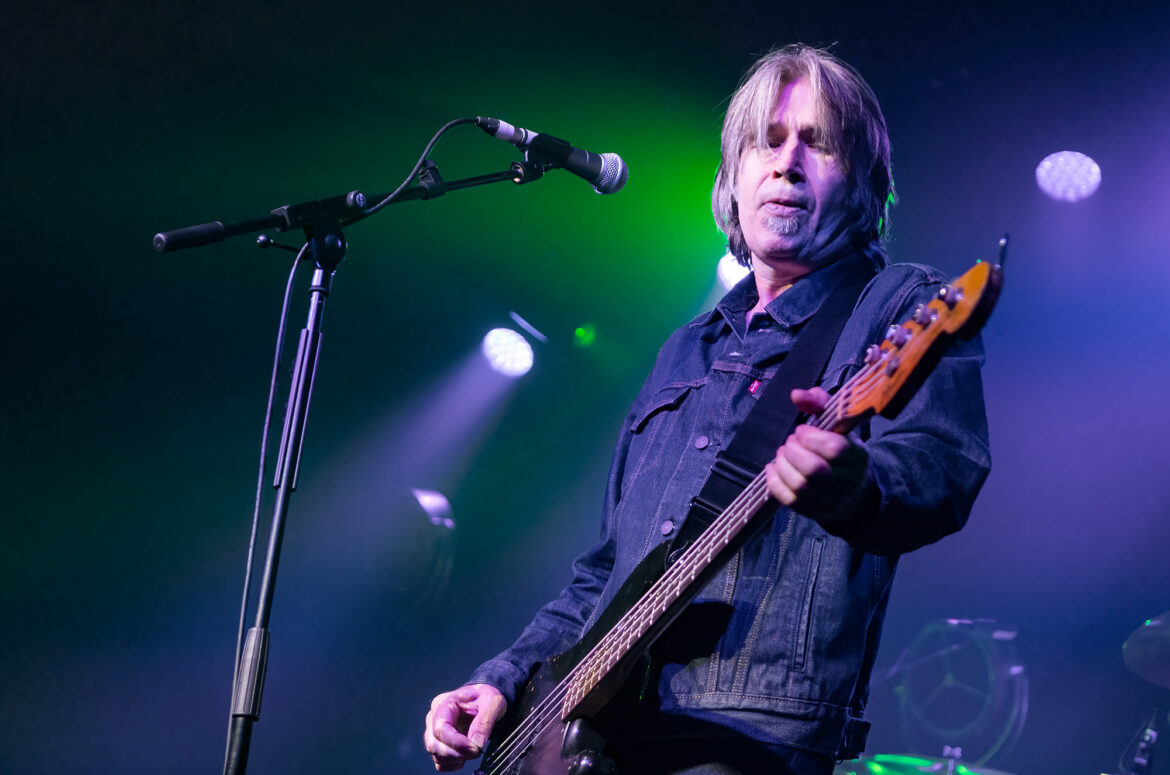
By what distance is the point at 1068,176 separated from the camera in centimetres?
591

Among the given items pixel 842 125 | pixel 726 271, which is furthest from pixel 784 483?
pixel 726 271

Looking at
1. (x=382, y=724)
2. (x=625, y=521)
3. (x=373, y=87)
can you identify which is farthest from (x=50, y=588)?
(x=625, y=521)

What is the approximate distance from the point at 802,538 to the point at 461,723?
36.1 inches

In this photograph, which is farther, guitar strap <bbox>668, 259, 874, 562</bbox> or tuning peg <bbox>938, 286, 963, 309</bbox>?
guitar strap <bbox>668, 259, 874, 562</bbox>

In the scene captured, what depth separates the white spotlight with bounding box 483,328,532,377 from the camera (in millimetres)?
6520

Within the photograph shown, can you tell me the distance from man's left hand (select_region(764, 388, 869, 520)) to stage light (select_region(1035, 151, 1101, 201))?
18.8 ft

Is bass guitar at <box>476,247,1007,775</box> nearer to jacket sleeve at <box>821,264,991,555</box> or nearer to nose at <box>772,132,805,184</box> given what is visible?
jacket sleeve at <box>821,264,991,555</box>

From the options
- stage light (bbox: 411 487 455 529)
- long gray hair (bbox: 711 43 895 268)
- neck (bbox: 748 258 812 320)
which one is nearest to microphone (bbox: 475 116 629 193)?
long gray hair (bbox: 711 43 895 268)

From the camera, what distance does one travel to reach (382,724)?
5.83 metres

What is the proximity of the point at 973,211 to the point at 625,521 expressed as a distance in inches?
209

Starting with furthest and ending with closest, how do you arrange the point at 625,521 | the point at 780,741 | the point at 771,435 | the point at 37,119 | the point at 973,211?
the point at 973,211 → the point at 37,119 → the point at 625,521 → the point at 771,435 → the point at 780,741

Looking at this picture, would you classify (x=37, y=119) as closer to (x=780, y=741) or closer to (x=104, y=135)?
(x=104, y=135)

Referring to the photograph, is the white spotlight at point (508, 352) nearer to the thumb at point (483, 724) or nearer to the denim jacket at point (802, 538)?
the denim jacket at point (802, 538)

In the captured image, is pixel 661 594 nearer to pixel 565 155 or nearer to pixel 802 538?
pixel 802 538
